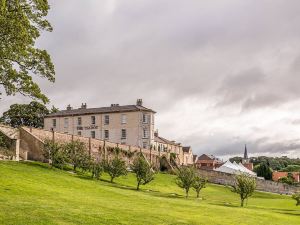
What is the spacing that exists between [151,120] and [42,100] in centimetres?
6652

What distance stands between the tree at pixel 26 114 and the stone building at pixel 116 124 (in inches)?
395

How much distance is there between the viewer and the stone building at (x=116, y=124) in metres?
89.3

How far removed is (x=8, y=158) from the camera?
50406 millimetres

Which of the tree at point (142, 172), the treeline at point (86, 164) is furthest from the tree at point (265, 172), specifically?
the tree at point (142, 172)

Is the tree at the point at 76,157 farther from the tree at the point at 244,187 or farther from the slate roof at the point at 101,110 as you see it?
the slate roof at the point at 101,110

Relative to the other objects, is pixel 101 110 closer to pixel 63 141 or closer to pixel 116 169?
pixel 63 141

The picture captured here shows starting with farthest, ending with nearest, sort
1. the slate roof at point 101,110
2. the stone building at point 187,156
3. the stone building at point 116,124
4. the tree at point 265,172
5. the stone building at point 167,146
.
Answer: the tree at point 265,172 → the stone building at point 187,156 → the stone building at point 167,146 → the slate roof at point 101,110 → the stone building at point 116,124

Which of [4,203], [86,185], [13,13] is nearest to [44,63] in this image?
[13,13]

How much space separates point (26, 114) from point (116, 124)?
72.9 ft

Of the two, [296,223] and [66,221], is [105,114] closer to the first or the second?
[296,223]

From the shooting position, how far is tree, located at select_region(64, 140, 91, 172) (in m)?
56.2

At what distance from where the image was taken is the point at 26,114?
98.6 metres

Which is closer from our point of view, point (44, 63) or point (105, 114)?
point (44, 63)

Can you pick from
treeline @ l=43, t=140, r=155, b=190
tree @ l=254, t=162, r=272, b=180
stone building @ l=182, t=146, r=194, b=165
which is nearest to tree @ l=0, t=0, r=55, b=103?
treeline @ l=43, t=140, r=155, b=190
